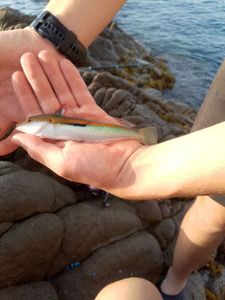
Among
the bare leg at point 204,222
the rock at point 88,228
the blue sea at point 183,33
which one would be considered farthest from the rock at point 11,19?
the bare leg at point 204,222

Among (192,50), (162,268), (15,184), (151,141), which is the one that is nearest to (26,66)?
(151,141)

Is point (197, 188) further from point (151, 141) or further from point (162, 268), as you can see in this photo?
point (162, 268)

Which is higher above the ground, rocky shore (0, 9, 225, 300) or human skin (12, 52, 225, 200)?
human skin (12, 52, 225, 200)

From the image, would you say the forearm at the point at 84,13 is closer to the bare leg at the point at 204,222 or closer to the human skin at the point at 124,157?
the human skin at the point at 124,157

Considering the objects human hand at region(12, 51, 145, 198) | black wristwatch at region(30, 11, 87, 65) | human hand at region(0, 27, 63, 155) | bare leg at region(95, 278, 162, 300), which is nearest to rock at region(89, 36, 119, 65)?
black wristwatch at region(30, 11, 87, 65)

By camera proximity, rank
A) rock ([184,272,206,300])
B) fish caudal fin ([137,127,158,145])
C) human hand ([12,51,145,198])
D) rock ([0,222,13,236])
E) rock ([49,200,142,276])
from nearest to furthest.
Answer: human hand ([12,51,145,198]) → fish caudal fin ([137,127,158,145]) → rock ([0,222,13,236]) → rock ([49,200,142,276]) → rock ([184,272,206,300])

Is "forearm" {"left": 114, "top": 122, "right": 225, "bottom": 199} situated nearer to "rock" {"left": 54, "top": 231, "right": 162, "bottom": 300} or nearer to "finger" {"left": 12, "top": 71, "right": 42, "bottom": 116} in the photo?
"finger" {"left": 12, "top": 71, "right": 42, "bottom": 116}
